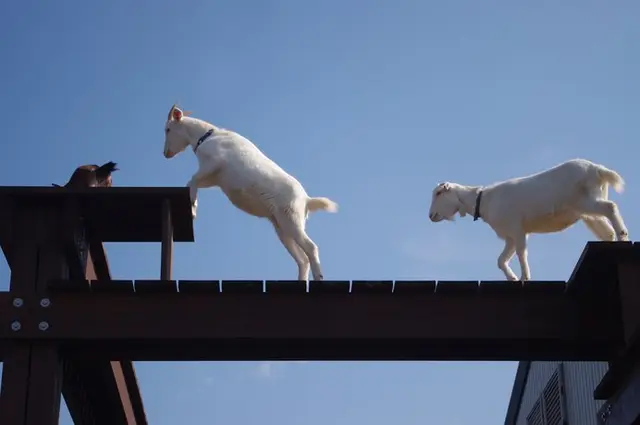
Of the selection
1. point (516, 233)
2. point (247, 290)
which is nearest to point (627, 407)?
point (247, 290)

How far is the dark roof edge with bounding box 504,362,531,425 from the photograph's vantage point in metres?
17.1

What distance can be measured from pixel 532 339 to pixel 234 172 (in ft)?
10.7

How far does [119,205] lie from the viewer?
23.2 ft

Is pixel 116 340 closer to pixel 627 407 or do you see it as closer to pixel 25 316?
pixel 25 316

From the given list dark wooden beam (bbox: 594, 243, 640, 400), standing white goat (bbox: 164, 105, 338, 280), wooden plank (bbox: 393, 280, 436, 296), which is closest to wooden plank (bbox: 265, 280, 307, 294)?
wooden plank (bbox: 393, 280, 436, 296)

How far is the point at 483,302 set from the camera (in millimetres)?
6680

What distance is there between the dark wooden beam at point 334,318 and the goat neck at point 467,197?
141 inches

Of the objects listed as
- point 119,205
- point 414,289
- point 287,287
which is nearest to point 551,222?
point 414,289

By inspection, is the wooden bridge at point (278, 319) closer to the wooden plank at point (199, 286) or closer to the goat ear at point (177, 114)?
the wooden plank at point (199, 286)

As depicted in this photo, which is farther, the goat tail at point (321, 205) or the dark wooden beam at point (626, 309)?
the goat tail at point (321, 205)

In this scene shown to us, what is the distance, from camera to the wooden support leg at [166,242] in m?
7.07

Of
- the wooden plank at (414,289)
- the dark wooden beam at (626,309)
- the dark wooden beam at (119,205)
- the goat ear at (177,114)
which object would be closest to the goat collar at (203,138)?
the goat ear at (177,114)

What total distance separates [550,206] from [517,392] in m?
9.09

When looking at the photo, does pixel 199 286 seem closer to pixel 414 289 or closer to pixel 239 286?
pixel 239 286
